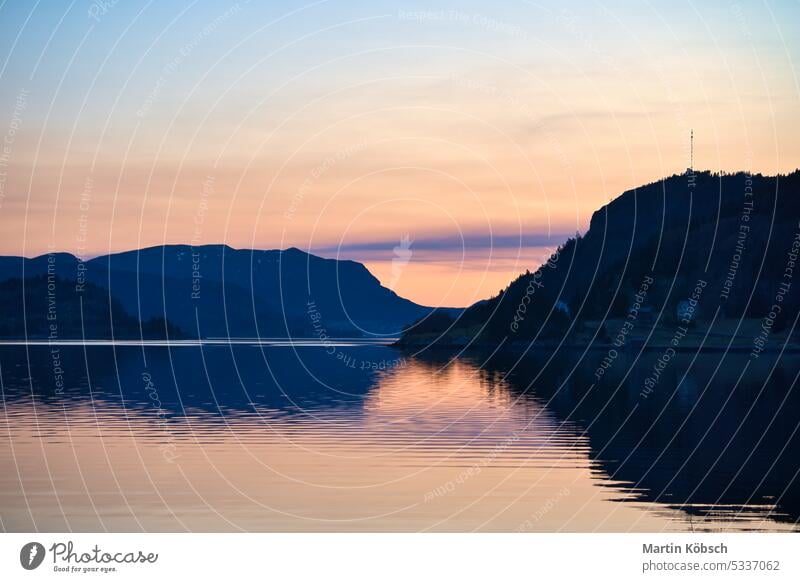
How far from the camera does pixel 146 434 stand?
223ft

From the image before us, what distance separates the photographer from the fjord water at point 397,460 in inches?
1682

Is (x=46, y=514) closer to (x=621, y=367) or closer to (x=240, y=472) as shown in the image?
(x=240, y=472)
